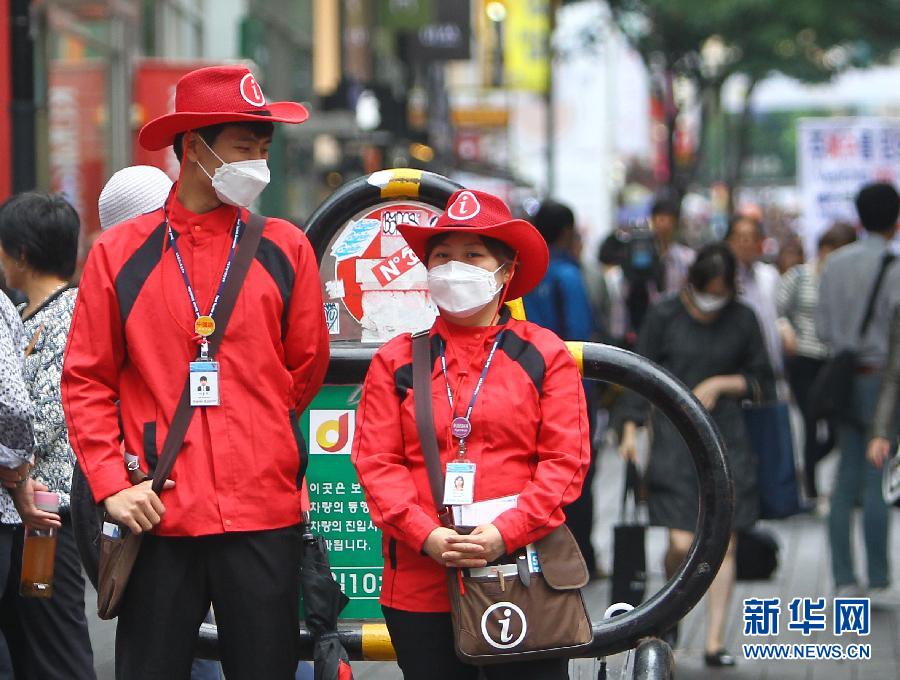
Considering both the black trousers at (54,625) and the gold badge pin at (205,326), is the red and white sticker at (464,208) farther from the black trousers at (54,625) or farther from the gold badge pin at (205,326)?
the black trousers at (54,625)

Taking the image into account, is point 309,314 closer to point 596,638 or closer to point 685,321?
point 596,638

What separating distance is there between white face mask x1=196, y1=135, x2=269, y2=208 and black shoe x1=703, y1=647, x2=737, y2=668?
13.0 ft

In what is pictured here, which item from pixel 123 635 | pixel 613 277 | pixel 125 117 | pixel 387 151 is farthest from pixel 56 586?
pixel 387 151

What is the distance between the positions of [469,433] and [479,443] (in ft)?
0.13

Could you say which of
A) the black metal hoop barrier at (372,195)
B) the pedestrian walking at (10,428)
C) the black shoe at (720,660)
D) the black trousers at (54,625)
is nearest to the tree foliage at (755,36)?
the black shoe at (720,660)

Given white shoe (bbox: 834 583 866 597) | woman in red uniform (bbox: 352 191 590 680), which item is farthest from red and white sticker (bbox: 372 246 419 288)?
white shoe (bbox: 834 583 866 597)

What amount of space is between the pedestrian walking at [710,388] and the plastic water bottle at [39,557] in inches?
118

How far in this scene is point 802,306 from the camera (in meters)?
12.5

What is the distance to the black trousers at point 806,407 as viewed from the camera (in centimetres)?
1136

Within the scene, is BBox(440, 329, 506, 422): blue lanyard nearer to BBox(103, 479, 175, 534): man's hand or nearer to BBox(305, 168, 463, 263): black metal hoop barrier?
BBox(103, 479, 175, 534): man's hand

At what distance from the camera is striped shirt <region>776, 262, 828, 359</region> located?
1238cm

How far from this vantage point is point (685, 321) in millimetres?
7590

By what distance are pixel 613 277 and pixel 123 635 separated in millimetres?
11289

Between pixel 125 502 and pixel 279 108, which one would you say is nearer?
pixel 125 502
